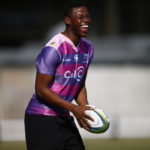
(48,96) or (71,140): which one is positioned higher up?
(48,96)

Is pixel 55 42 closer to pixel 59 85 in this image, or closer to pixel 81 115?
pixel 59 85

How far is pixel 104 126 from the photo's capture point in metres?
4.83

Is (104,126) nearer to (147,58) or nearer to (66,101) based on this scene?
(66,101)

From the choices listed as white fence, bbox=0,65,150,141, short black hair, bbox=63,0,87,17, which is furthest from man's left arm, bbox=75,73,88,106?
white fence, bbox=0,65,150,141

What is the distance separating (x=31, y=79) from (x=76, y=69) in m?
9.19

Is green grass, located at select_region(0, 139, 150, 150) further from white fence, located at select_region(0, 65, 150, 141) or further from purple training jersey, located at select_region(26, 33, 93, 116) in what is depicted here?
purple training jersey, located at select_region(26, 33, 93, 116)

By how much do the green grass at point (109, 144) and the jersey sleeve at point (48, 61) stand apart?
6.05 metres

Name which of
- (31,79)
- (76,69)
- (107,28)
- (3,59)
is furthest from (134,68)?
(107,28)

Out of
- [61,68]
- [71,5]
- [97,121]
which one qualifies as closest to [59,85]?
[61,68]

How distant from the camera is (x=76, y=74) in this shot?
5039 mm

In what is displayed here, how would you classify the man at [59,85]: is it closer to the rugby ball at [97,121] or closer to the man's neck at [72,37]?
the man's neck at [72,37]

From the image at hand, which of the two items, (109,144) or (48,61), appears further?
(109,144)

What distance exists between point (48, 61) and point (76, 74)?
0.42 meters

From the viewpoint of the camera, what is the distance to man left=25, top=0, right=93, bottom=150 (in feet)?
15.7
